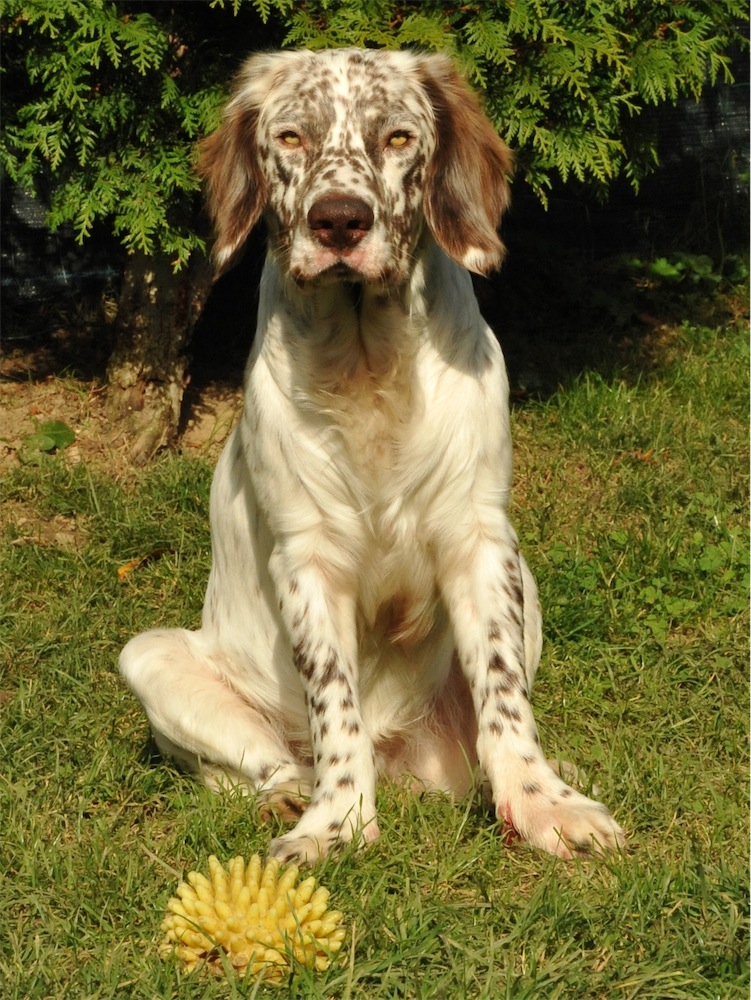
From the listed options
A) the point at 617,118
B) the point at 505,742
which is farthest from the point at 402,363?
the point at 617,118

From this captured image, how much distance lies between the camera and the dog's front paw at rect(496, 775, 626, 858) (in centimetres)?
298

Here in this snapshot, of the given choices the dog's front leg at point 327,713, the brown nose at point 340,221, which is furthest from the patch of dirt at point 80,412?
the brown nose at point 340,221

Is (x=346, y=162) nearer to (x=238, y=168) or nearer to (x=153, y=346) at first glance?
(x=238, y=168)

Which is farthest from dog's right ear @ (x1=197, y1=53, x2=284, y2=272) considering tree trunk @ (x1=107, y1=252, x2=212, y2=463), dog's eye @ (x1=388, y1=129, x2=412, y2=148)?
tree trunk @ (x1=107, y1=252, x2=212, y2=463)

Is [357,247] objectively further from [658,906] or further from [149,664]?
[658,906]

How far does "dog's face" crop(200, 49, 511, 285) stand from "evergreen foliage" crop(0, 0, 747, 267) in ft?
4.02

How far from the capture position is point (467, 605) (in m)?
3.37

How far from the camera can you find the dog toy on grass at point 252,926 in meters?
2.52

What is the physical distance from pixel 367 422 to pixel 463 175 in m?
0.68

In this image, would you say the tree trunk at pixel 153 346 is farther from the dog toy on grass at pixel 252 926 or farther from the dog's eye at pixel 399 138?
the dog toy on grass at pixel 252 926

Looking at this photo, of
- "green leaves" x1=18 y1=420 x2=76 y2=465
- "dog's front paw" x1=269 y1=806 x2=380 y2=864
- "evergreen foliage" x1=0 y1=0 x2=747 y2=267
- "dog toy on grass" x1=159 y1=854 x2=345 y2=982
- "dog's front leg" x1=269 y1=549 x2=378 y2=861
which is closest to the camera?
"dog toy on grass" x1=159 y1=854 x2=345 y2=982

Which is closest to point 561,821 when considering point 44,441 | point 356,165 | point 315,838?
point 315,838

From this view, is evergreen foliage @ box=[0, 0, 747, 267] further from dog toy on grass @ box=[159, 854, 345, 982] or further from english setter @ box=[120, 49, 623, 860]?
dog toy on grass @ box=[159, 854, 345, 982]

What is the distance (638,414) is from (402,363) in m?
2.31
